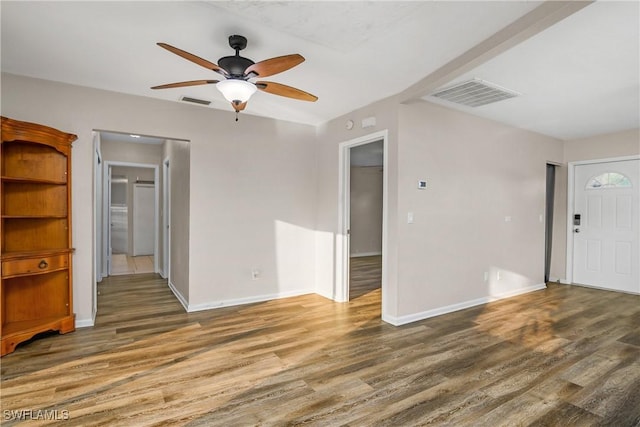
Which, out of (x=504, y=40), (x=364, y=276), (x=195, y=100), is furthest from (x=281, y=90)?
(x=364, y=276)

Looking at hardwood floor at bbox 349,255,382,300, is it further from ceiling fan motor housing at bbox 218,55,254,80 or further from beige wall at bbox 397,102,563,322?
ceiling fan motor housing at bbox 218,55,254,80

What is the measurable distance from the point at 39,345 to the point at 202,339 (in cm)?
140

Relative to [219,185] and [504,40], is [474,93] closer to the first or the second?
[504,40]

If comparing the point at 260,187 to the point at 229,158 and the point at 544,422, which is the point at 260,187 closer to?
the point at 229,158

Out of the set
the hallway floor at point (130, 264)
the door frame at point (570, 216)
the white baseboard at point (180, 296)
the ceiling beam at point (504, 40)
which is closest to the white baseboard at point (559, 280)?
the door frame at point (570, 216)

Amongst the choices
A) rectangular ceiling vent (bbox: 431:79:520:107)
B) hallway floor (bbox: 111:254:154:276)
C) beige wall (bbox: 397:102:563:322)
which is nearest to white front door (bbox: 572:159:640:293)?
beige wall (bbox: 397:102:563:322)

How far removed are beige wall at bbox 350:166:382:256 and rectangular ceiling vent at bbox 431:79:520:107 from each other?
540 centimetres

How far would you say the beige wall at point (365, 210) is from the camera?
923 cm

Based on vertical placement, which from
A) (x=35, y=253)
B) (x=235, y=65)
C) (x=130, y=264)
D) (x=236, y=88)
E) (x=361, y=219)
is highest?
(x=235, y=65)

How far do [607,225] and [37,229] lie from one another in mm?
7749

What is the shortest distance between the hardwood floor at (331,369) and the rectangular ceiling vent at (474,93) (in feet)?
8.16

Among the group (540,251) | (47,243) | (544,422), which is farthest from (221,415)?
(540,251)

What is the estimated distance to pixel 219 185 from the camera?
14.2ft

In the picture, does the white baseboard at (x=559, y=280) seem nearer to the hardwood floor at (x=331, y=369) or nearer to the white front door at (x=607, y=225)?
the white front door at (x=607, y=225)
